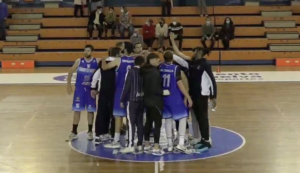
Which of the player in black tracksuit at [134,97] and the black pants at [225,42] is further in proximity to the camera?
the black pants at [225,42]

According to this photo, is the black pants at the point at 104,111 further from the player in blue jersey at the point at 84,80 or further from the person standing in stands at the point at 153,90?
the person standing in stands at the point at 153,90

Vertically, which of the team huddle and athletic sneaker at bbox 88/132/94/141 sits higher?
the team huddle

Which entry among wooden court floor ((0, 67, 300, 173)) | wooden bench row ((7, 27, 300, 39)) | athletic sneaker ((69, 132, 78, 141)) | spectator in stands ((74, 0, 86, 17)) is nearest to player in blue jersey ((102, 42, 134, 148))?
wooden court floor ((0, 67, 300, 173))

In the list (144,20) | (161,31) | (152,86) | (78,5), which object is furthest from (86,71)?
(78,5)

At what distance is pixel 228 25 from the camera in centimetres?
2044

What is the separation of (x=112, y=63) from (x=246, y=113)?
13.8ft

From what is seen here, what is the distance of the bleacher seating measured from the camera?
2050 cm

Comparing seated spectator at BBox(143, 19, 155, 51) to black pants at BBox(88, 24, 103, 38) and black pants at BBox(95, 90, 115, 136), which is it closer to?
black pants at BBox(88, 24, 103, 38)

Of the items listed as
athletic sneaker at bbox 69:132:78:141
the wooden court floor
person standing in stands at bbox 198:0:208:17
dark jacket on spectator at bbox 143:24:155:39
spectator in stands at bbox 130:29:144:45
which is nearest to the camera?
the wooden court floor

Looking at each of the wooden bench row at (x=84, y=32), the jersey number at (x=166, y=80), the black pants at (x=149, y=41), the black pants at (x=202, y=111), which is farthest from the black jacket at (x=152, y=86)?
the wooden bench row at (x=84, y=32)

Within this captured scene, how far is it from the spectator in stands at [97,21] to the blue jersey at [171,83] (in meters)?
13.4

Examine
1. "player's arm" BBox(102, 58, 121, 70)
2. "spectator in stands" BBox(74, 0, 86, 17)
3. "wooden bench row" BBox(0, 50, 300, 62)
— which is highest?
"spectator in stands" BBox(74, 0, 86, 17)

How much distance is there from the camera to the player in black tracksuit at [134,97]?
7.83 meters

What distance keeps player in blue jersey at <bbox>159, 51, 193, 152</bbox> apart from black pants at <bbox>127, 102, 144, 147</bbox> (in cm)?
38
